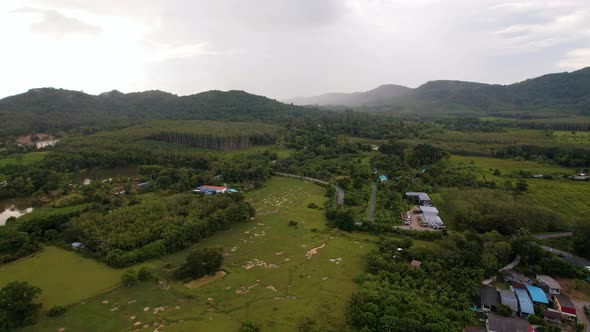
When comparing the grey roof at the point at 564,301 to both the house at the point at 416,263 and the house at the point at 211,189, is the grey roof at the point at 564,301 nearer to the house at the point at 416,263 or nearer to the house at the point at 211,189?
the house at the point at 416,263

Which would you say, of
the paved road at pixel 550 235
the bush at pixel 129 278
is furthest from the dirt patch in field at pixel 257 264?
the paved road at pixel 550 235

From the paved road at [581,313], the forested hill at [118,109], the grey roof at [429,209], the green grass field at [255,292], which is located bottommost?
the green grass field at [255,292]

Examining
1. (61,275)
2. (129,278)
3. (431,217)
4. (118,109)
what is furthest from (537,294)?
(118,109)

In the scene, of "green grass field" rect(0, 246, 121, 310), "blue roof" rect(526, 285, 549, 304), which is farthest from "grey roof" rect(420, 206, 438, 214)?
"green grass field" rect(0, 246, 121, 310)

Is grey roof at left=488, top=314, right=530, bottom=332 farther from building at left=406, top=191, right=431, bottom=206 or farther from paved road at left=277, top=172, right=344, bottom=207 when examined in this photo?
paved road at left=277, top=172, right=344, bottom=207

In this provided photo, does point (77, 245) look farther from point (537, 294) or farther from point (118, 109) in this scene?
point (118, 109)

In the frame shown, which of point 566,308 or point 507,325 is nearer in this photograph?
point 507,325
